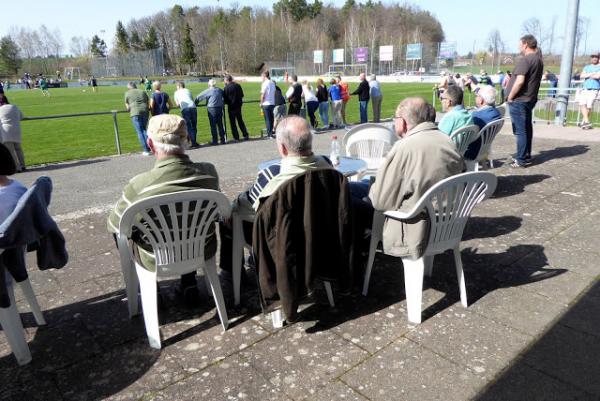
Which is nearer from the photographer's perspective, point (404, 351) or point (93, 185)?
point (404, 351)

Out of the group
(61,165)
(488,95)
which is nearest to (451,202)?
(488,95)

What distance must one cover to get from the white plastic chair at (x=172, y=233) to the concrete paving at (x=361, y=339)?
0.30 meters

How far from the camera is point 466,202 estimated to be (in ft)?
9.71

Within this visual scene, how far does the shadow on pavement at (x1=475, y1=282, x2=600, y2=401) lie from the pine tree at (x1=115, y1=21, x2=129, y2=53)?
117 meters

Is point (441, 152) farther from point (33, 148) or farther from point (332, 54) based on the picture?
point (332, 54)

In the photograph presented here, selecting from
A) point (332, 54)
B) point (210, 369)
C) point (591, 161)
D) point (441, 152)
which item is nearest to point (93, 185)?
point (210, 369)

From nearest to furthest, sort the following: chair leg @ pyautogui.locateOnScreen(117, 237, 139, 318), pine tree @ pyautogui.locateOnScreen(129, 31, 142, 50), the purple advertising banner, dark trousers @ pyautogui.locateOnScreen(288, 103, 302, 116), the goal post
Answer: chair leg @ pyautogui.locateOnScreen(117, 237, 139, 318), dark trousers @ pyautogui.locateOnScreen(288, 103, 302, 116), the goal post, the purple advertising banner, pine tree @ pyautogui.locateOnScreen(129, 31, 142, 50)

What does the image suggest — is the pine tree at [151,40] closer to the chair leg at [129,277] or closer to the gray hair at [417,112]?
the chair leg at [129,277]

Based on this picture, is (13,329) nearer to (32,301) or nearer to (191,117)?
(32,301)

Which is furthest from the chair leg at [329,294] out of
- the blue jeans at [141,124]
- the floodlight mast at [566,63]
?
the floodlight mast at [566,63]

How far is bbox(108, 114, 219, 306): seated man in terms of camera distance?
2711 mm

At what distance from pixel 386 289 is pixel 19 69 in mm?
108327

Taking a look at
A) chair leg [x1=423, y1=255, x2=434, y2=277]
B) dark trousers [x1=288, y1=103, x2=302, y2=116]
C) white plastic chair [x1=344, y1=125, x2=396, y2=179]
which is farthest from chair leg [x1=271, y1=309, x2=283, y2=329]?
dark trousers [x1=288, y1=103, x2=302, y2=116]

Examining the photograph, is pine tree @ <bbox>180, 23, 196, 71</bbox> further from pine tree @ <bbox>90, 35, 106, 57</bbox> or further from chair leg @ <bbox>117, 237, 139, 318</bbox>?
chair leg @ <bbox>117, 237, 139, 318</bbox>
